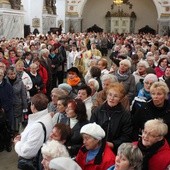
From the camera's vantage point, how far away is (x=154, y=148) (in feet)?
10.8

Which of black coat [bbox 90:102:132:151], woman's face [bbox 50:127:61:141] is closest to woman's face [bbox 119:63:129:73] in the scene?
black coat [bbox 90:102:132:151]

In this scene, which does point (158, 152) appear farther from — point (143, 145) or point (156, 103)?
point (156, 103)

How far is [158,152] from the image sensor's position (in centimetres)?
328

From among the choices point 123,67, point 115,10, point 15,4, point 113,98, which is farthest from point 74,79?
point 115,10

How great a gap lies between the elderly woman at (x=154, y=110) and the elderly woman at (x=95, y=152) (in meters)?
0.82

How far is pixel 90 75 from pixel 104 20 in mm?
33443

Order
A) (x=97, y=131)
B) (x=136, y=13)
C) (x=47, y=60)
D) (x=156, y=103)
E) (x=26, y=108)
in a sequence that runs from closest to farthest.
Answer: (x=97, y=131), (x=156, y=103), (x=26, y=108), (x=47, y=60), (x=136, y=13)

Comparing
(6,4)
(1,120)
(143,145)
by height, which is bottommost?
(1,120)

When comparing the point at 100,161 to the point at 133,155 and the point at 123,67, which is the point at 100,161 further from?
the point at 123,67

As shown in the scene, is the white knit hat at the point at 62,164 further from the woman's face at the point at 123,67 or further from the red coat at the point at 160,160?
the woman's face at the point at 123,67

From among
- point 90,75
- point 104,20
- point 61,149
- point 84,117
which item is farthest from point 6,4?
point 104,20

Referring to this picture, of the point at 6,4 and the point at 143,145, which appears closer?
the point at 143,145

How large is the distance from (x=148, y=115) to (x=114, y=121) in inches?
16.6

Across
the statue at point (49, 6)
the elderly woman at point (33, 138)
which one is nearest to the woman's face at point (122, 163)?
the elderly woman at point (33, 138)
